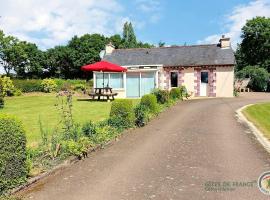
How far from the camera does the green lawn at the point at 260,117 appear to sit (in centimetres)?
1265

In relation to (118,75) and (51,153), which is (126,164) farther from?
(118,75)

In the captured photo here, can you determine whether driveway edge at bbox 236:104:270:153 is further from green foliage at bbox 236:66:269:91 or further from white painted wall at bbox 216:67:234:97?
green foliage at bbox 236:66:269:91

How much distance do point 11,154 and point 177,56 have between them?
91.3ft

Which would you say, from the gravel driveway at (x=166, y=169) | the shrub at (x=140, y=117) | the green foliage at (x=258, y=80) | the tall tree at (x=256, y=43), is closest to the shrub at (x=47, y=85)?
the green foliage at (x=258, y=80)

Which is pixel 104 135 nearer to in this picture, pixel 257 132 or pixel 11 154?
pixel 11 154

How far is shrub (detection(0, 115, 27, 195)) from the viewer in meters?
5.70

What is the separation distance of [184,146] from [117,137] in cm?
242

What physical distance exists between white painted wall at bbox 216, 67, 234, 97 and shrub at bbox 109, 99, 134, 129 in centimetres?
1918

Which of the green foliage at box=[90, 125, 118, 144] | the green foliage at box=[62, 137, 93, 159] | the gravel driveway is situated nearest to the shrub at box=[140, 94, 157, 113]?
the gravel driveway

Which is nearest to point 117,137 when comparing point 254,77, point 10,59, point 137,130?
point 137,130

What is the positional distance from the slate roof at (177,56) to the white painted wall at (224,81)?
2.20ft

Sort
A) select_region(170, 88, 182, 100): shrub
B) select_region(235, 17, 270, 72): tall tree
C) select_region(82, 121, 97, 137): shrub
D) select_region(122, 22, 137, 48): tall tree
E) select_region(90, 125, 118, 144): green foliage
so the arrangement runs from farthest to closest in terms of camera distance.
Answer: select_region(122, 22, 137, 48): tall tree, select_region(235, 17, 270, 72): tall tree, select_region(170, 88, 182, 100): shrub, select_region(82, 121, 97, 137): shrub, select_region(90, 125, 118, 144): green foliage

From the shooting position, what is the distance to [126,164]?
7.72m

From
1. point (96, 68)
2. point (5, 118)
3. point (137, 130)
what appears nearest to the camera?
point (5, 118)
